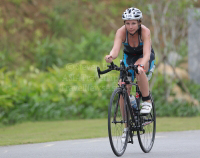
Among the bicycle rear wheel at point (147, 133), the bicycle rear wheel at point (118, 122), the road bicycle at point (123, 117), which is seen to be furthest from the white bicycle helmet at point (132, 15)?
the bicycle rear wheel at point (147, 133)

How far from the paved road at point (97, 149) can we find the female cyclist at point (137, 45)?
738mm

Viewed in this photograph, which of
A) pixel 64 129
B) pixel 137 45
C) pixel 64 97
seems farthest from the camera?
pixel 64 97

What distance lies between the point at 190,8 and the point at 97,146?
7.37 meters

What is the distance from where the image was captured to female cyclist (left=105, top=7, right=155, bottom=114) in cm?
623

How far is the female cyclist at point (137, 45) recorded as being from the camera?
20.4 ft

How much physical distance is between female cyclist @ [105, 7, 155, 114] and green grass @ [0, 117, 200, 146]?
228cm

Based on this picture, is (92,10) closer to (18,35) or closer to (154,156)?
(18,35)

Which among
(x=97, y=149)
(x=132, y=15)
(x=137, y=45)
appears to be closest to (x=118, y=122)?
(x=97, y=149)

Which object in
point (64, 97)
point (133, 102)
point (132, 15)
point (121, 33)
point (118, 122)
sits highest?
point (132, 15)

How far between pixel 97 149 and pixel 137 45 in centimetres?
178

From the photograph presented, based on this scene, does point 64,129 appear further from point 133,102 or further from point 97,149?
point 133,102

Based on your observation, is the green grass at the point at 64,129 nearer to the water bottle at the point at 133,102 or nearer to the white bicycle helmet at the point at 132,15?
the water bottle at the point at 133,102

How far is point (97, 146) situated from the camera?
7070 mm

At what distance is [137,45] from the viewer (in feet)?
21.4
